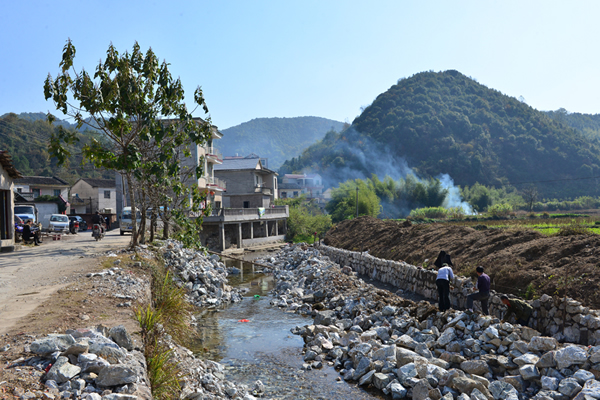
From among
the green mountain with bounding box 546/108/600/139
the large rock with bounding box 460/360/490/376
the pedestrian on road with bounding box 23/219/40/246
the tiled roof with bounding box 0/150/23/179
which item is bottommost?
the large rock with bounding box 460/360/490/376

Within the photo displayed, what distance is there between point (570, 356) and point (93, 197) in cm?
A: 6013

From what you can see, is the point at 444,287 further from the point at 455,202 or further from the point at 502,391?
the point at 455,202

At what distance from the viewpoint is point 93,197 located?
5834 cm

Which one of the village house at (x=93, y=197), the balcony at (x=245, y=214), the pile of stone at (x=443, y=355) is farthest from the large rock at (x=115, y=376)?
the village house at (x=93, y=197)

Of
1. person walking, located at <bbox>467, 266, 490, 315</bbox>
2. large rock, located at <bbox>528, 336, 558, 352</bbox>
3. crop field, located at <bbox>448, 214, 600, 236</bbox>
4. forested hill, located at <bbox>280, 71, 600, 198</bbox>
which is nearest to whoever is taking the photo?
large rock, located at <bbox>528, 336, 558, 352</bbox>

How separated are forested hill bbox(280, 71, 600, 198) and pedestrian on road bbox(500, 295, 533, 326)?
85797 mm

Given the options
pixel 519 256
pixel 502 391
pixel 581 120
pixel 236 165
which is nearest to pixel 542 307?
pixel 502 391

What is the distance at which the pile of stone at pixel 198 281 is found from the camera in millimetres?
17453

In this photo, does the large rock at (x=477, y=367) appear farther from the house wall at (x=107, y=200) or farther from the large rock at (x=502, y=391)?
the house wall at (x=107, y=200)

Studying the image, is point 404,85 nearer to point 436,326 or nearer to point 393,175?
point 393,175

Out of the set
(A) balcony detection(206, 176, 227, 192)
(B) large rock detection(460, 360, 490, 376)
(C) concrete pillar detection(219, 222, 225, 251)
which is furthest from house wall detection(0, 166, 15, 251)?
(A) balcony detection(206, 176, 227, 192)

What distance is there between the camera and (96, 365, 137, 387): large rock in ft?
16.4

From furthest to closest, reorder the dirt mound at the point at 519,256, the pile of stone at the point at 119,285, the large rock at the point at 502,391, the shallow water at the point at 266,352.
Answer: the dirt mound at the point at 519,256, the pile of stone at the point at 119,285, the shallow water at the point at 266,352, the large rock at the point at 502,391

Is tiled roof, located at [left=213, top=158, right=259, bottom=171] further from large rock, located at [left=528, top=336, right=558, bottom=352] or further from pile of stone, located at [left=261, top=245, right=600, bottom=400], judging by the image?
large rock, located at [left=528, top=336, right=558, bottom=352]
